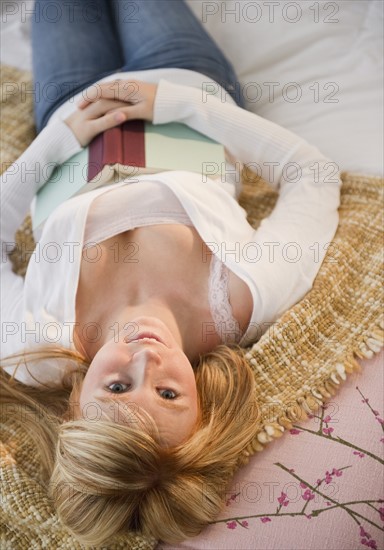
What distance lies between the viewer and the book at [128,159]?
124 centimetres

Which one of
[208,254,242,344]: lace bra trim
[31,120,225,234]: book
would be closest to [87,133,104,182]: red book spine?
[31,120,225,234]: book

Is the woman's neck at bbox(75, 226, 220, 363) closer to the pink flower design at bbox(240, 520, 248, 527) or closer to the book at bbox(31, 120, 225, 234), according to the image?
the book at bbox(31, 120, 225, 234)

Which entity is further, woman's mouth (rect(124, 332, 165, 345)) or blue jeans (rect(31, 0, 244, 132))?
blue jeans (rect(31, 0, 244, 132))

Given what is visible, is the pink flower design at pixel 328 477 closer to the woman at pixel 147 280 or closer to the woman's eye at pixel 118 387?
the woman at pixel 147 280

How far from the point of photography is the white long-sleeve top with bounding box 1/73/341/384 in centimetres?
114

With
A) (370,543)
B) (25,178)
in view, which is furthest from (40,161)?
(370,543)

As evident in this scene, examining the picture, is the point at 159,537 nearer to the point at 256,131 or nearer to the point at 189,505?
the point at 189,505

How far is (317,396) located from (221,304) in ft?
0.77

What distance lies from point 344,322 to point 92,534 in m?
0.55

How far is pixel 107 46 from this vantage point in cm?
151

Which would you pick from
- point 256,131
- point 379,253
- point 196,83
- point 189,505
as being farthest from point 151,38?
point 189,505

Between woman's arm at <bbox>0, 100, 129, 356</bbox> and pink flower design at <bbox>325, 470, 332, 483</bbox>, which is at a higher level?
woman's arm at <bbox>0, 100, 129, 356</bbox>

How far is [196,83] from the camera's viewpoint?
1.40 metres

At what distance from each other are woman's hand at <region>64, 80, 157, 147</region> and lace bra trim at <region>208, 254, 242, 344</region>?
0.37 metres
